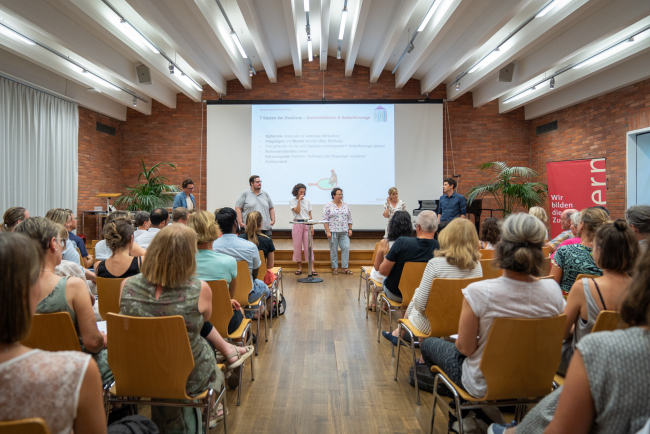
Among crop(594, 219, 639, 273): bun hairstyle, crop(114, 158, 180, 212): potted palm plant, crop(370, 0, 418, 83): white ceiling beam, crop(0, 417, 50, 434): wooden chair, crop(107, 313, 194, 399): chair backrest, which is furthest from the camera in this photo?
crop(114, 158, 180, 212): potted palm plant

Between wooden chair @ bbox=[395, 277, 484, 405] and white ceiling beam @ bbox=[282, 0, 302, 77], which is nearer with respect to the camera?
wooden chair @ bbox=[395, 277, 484, 405]

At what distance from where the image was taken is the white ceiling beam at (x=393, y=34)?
548 cm

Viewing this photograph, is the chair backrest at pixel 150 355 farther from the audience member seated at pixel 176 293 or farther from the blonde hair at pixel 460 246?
the blonde hair at pixel 460 246

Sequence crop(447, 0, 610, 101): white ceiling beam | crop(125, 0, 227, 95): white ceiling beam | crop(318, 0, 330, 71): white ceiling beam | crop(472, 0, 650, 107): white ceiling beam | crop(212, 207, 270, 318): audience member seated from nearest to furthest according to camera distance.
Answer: crop(212, 207, 270, 318): audience member seated
crop(472, 0, 650, 107): white ceiling beam
crop(447, 0, 610, 101): white ceiling beam
crop(125, 0, 227, 95): white ceiling beam
crop(318, 0, 330, 71): white ceiling beam

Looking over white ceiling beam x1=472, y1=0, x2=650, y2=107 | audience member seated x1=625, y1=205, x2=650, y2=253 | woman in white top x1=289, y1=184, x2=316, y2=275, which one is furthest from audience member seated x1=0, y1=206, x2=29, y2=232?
white ceiling beam x1=472, y1=0, x2=650, y2=107

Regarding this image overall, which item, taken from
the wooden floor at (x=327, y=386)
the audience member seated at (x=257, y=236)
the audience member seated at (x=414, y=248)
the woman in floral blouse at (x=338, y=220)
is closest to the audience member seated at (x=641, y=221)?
the audience member seated at (x=414, y=248)

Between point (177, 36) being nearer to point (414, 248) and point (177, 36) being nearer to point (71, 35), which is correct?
point (71, 35)

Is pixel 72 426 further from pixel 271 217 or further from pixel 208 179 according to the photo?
pixel 208 179

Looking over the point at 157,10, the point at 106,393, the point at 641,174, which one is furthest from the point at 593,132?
the point at 106,393

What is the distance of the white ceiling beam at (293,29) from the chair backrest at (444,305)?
4912 mm

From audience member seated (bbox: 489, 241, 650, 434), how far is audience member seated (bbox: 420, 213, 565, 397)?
2.33 feet

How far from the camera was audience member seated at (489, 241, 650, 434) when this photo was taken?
0.84 meters

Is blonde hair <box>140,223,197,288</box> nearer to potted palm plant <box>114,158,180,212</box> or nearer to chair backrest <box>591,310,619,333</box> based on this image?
chair backrest <box>591,310,619,333</box>

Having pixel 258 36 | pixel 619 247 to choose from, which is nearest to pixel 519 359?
pixel 619 247
